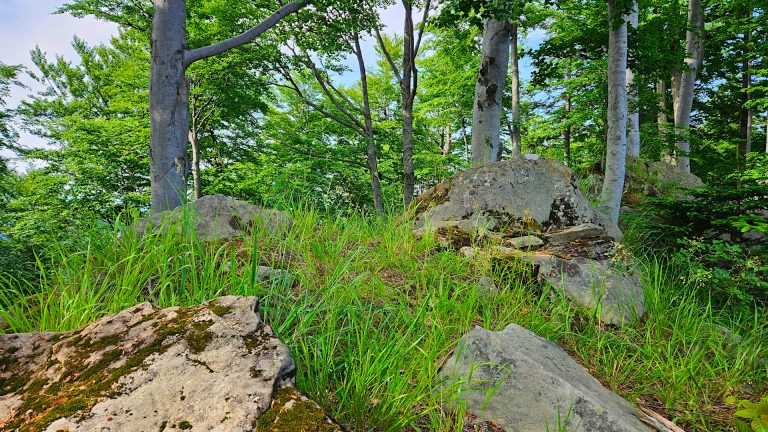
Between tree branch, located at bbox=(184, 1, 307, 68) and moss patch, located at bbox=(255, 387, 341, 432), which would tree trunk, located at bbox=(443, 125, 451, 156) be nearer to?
tree branch, located at bbox=(184, 1, 307, 68)

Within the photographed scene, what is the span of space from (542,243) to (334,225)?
2.22m

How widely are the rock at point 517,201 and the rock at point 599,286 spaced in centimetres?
83

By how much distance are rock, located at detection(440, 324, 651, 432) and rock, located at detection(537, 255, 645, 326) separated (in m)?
0.94

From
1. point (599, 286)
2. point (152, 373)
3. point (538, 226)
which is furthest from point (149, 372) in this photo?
point (538, 226)

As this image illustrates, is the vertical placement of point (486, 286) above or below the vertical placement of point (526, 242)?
below

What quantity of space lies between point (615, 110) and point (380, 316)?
4.91 metres

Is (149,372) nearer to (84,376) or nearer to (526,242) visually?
(84,376)

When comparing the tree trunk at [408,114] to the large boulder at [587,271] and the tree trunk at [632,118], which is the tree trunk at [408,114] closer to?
the tree trunk at [632,118]

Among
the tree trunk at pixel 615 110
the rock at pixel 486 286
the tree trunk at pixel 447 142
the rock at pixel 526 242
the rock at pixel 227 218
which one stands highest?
the tree trunk at pixel 447 142

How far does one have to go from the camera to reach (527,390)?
158 cm

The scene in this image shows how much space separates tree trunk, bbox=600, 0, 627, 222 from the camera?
4695 mm

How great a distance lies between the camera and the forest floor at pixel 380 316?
4.74 feet

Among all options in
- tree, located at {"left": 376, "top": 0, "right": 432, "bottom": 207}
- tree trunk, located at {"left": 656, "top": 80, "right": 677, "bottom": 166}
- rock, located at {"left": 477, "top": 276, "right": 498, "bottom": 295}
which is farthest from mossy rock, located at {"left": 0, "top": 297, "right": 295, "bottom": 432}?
tree trunk, located at {"left": 656, "top": 80, "right": 677, "bottom": 166}

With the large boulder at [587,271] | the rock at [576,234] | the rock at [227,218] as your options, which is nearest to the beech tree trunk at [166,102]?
the rock at [227,218]
